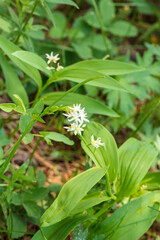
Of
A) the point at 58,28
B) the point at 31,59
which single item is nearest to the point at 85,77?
the point at 31,59

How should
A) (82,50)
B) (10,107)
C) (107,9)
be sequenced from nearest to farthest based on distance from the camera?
(10,107), (82,50), (107,9)

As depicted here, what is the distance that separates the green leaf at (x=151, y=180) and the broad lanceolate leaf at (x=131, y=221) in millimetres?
142

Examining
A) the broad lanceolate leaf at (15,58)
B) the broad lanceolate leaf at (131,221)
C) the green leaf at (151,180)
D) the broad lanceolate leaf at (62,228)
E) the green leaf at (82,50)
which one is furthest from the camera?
the green leaf at (82,50)

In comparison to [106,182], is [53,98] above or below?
above

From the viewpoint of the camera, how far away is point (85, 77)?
4.75 ft

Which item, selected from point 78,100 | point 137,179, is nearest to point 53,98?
point 78,100

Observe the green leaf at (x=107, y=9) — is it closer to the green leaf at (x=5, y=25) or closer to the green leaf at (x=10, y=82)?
the green leaf at (x=5, y=25)

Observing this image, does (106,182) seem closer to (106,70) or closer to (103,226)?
(103,226)

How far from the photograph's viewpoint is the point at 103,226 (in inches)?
51.4

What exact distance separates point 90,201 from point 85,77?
21.5 inches

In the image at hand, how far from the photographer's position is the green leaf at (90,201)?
1204 millimetres

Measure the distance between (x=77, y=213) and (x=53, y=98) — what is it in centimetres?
55

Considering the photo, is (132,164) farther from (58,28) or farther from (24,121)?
(58,28)

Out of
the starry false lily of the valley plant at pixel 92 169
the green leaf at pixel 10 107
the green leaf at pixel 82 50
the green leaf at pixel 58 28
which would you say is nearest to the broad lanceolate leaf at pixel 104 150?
the starry false lily of the valley plant at pixel 92 169
